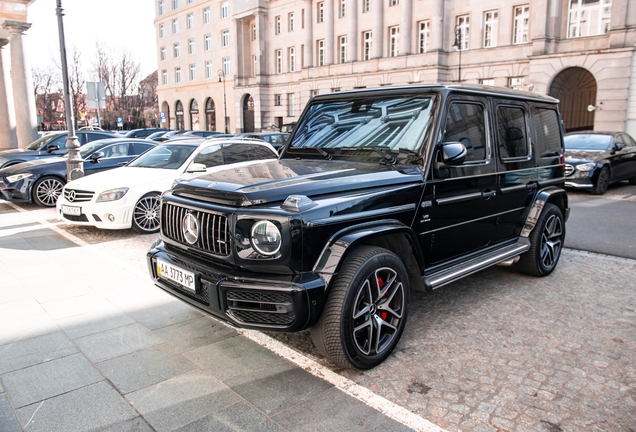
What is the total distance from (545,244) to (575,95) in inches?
1268

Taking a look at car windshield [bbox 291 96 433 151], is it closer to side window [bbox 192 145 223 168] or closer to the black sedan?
side window [bbox 192 145 223 168]

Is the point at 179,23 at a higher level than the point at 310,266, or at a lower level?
higher

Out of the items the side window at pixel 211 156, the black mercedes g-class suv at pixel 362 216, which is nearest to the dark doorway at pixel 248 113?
the side window at pixel 211 156

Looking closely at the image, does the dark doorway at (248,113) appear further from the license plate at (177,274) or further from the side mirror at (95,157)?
the license plate at (177,274)

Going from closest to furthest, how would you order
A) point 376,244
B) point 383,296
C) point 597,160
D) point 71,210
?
point 383,296
point 376,244
point 71,210
point 597,160

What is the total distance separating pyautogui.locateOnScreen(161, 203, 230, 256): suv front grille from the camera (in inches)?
138

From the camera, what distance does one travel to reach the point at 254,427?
3.01 metres

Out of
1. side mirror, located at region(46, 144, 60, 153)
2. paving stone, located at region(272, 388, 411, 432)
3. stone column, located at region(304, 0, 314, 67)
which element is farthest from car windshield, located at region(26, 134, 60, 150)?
stone column, located at region(304, 0, 314, 67)

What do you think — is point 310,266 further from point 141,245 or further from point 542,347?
point 141,245

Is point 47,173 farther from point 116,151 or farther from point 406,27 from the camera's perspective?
point 406,27

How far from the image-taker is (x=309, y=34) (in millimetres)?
47531

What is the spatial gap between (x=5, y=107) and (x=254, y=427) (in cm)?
2527

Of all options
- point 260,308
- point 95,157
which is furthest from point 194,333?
point 95,157

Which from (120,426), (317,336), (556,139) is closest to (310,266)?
(317,336)
